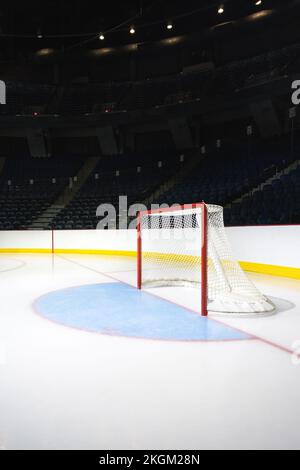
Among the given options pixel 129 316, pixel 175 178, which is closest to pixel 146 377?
pixel 129 316

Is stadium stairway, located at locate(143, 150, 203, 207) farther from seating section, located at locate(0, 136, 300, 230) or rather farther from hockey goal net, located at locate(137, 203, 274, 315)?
hockey goal net, located at locate(137, 203, 274, 315)

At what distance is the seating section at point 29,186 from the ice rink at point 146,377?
36.7 feet

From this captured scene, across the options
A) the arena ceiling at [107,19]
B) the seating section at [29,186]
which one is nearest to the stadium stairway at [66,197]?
the seating section at [29,186]

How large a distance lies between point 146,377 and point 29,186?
16352 mm

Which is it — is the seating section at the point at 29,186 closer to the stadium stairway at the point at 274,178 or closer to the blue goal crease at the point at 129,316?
the stadium stairway at the point at 274,178

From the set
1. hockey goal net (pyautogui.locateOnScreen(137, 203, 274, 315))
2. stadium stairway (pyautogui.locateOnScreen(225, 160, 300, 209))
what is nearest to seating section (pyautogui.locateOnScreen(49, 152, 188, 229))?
stadium stairway (pyautogui.locateOnScreen(225, 160, 300, 209))

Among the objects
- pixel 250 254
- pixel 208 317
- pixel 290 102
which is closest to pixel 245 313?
pixel 208 317

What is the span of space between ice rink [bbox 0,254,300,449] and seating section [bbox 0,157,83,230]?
11201 mm

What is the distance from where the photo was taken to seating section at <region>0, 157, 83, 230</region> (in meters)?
15.2

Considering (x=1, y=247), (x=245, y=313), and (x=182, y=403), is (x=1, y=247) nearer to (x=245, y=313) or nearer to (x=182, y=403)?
(x=245, y=313)

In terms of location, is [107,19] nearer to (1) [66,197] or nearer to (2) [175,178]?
(2) [175,178]

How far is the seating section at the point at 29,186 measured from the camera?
49.9ft

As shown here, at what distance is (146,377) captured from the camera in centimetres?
243

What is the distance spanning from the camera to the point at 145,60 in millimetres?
19391
